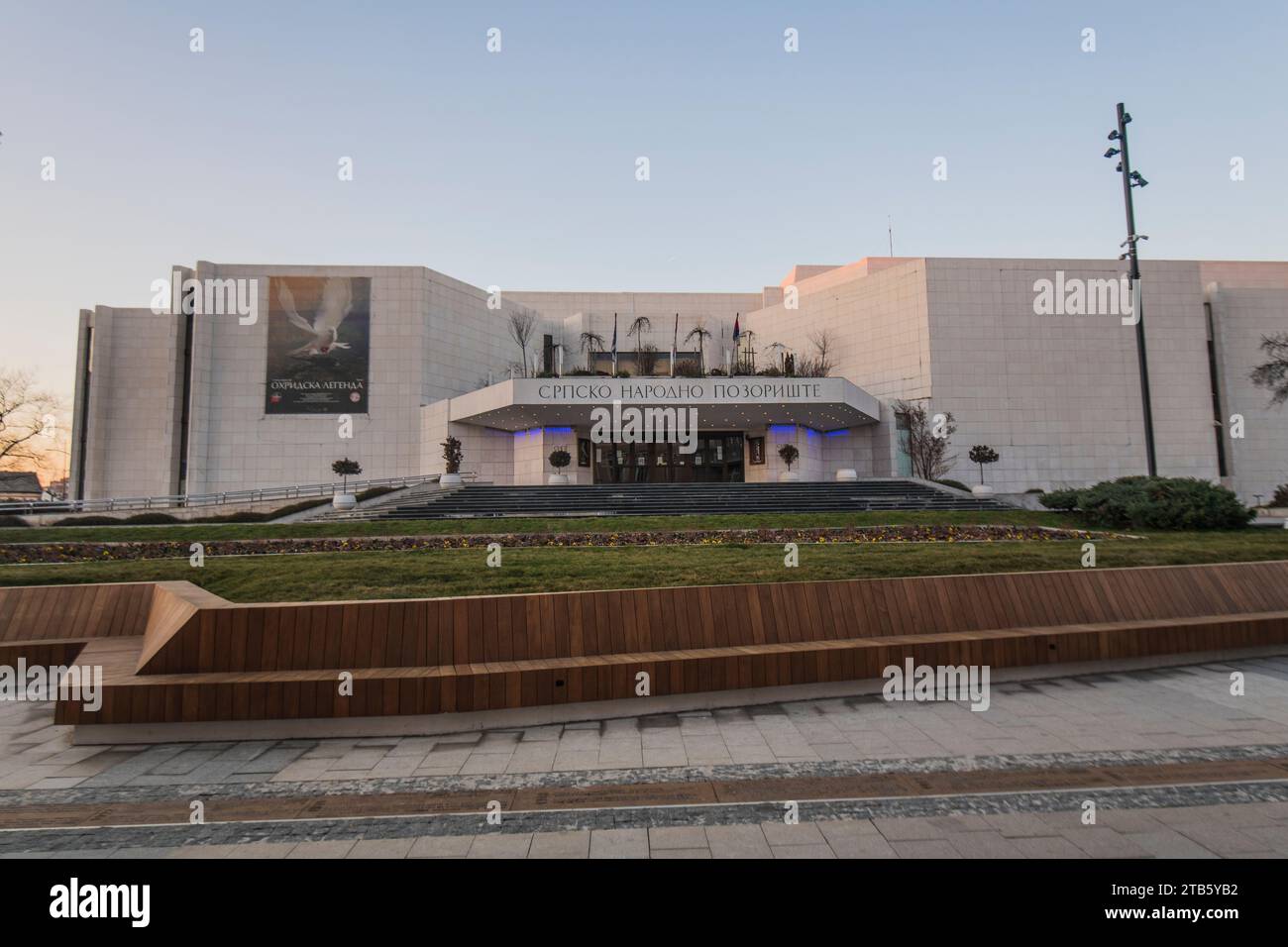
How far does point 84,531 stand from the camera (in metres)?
17.5

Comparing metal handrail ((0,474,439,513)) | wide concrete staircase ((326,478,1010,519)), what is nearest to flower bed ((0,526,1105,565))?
wide concrete staircase ((326,478,1010,519))

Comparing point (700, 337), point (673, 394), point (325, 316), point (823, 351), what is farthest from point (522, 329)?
point (823, 351)

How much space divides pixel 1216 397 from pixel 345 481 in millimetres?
45851

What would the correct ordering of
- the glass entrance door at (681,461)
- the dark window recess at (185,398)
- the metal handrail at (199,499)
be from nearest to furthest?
the metal handrail at (199,499) < the dark window recess at (185,398) < the glass entrance door at (681,461)

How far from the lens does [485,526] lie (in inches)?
696

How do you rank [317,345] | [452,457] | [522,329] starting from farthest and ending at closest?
[522,329]
[317,345]
[452,457]

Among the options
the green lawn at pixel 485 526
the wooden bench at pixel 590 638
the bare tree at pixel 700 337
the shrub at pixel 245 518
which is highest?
the bare tree at pixel 700 337

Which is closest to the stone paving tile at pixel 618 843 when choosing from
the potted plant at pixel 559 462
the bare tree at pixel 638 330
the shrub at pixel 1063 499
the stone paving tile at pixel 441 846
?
the stone paving tile at pixel 441 846

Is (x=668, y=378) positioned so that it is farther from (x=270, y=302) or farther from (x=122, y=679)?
(x=122, y=679)

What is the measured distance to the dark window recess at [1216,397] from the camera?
34312 millimetres

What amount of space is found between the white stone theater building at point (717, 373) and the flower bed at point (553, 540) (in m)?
16.3

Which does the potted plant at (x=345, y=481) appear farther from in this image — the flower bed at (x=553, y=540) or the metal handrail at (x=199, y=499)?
the flower bed at (x=553, y=540)

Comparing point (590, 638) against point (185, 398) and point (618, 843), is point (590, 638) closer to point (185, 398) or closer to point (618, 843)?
point (618, 843)
